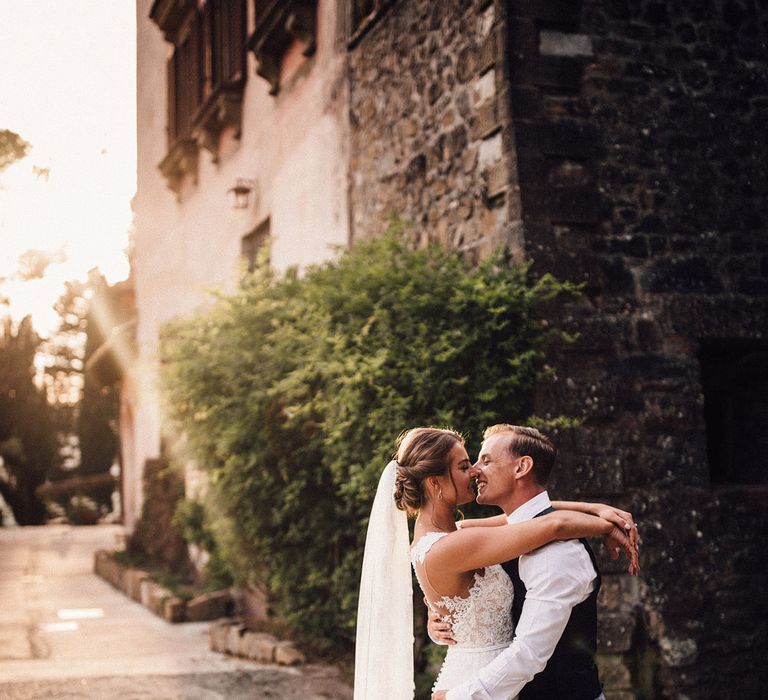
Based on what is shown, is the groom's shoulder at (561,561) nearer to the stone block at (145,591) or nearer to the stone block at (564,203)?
the stone block at (564,203)

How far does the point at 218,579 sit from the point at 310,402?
4.97 m

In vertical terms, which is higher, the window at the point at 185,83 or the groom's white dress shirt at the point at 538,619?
the window at the point at 185,83

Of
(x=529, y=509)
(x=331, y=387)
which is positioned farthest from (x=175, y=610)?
(x=529, y=509)

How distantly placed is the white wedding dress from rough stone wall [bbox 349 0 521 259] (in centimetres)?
333

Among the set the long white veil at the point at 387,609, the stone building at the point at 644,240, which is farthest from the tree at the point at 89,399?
the long white veil at the point at 387,609

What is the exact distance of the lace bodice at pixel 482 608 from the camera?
3.18m

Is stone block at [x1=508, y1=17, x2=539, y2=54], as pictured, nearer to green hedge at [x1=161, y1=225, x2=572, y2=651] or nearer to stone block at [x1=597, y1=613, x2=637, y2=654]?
green hedge at [x1=161, y1=225, x2=572, y2=651]

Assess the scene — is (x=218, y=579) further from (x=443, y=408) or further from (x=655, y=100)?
(x=655, y=100)

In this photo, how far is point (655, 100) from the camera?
6641 millimetres

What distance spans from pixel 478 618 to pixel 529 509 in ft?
1.21

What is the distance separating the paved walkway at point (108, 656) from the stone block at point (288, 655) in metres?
0.12

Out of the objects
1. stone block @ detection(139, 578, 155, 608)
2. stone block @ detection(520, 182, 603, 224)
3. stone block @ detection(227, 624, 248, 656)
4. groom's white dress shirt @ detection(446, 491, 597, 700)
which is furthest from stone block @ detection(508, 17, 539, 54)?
stone block @ detection(139, 578, 155, 608)

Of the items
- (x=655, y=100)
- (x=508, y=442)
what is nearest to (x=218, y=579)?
(x=655, y=100)

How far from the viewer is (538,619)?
290cm
